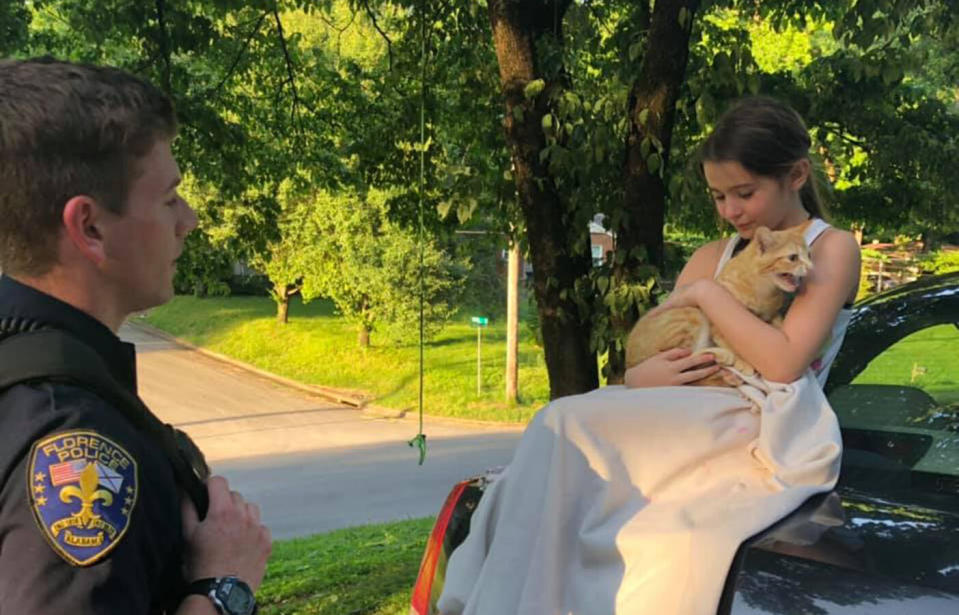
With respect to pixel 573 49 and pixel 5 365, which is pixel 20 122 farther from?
pixel 573 49

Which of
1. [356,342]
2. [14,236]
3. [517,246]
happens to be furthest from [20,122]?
[356,342]

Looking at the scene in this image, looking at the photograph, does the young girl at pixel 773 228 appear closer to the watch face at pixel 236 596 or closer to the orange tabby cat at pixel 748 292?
the orange tabby cat at pixel 748 292

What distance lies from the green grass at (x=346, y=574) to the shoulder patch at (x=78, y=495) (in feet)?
13.1

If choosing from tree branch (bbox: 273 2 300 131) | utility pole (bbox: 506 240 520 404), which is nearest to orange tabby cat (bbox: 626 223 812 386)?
tree branch (bbox: 273 2 300 131)

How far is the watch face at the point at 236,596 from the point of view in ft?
3.79

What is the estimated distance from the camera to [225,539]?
121 cm

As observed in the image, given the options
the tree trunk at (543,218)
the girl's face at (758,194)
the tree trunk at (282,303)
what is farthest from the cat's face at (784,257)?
the tree trunk at (282,303)

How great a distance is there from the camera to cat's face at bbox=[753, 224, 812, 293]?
7.09 feet

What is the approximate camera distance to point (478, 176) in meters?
5.57

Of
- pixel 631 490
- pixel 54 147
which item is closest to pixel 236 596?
pixel 54 147

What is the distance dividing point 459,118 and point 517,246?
5.08ft

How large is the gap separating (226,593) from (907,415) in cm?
222

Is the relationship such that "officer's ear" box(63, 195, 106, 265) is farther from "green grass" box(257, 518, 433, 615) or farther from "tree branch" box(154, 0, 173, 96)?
"tree branch" box(154, 0, 173, 96)

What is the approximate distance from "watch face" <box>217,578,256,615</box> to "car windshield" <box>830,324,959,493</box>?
165cm
